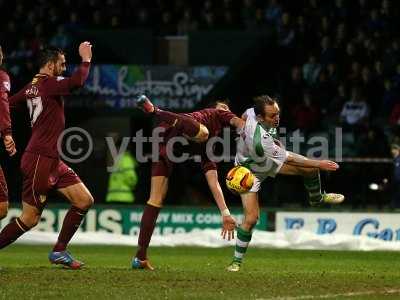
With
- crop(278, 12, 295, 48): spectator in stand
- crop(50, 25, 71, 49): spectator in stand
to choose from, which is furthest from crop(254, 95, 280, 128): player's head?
crop(50, 25, 71, 49): spectator in stand

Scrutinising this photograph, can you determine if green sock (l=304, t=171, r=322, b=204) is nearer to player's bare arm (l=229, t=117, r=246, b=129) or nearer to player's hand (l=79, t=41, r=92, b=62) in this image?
player's bare arm (l=229, t=117, r=246, b=129)

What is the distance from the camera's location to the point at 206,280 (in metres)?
12.2

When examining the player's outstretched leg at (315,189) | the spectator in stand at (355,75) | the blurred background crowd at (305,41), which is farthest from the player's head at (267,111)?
the spectator in stand at (355,75)

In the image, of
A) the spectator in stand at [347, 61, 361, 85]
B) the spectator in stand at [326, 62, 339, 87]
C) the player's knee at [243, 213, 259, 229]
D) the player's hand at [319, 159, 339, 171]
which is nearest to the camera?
the player's hand at [319, 159, 339, 171]

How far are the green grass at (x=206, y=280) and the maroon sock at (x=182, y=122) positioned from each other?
5.37ft

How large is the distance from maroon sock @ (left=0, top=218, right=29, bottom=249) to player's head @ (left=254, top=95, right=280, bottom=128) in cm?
306

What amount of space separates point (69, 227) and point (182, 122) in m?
1.86

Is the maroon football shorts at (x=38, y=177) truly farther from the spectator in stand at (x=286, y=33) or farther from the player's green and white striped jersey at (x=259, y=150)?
the spectator in stand at (x=286, y=33)

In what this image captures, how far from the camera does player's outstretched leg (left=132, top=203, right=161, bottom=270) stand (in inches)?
535

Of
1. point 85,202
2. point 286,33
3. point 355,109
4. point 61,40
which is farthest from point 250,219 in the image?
point 61,40

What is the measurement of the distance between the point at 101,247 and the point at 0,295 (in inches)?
391

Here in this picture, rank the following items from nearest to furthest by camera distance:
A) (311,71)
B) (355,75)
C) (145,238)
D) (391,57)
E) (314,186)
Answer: (145,238) → (314,186) → (355,75) → (391,57) → (311,71)

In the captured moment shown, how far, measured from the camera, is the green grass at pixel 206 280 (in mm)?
10984

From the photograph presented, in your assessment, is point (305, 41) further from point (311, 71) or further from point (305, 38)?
point (311, 71)
